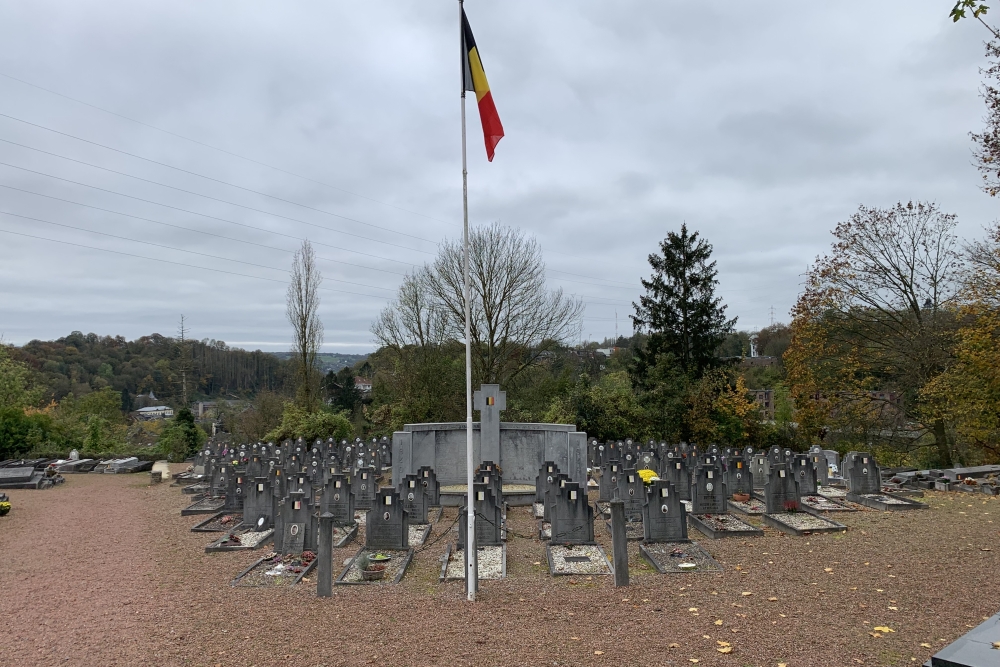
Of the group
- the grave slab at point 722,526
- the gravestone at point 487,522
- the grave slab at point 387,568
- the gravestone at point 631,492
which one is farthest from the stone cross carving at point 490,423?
the grave slab at point 387,568

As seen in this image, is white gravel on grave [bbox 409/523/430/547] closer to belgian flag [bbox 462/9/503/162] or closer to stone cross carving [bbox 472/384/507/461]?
stone cross carving [bbox 472/384/507/461]

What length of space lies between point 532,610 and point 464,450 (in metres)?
10.8

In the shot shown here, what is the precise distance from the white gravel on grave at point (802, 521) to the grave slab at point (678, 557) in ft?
7.79

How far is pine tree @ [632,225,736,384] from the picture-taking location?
28.7 meters

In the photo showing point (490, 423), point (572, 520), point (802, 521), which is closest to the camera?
point (572, 520)

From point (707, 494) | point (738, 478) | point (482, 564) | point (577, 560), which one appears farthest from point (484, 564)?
point (738, 478)

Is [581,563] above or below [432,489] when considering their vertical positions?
below

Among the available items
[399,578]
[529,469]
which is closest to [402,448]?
[529,469]

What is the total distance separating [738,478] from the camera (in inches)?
599

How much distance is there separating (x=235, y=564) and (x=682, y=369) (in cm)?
2254

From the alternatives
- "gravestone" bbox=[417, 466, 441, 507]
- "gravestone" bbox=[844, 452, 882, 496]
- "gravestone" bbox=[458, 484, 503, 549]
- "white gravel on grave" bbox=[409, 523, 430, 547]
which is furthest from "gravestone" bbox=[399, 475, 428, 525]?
"gravestone" bbox=[844, 452, 882, 496]

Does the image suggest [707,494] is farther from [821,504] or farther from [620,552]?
[620,552]

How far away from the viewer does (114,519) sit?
1393 centimetres

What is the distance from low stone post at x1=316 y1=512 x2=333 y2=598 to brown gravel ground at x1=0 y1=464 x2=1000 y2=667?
20cm
